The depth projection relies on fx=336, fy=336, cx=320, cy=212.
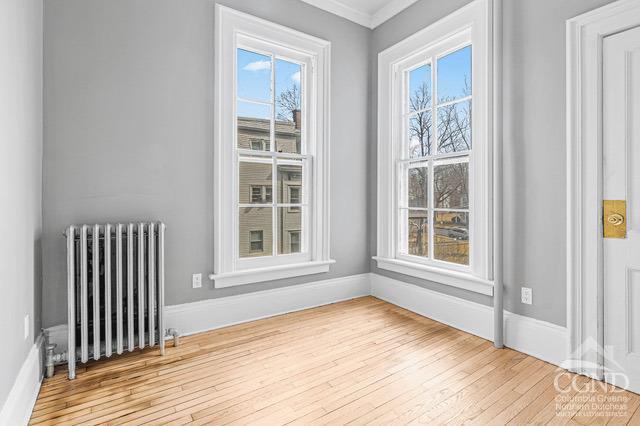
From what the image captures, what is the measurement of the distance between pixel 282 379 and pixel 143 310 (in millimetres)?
1062

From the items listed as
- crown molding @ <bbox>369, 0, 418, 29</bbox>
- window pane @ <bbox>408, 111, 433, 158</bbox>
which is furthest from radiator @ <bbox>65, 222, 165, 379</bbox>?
crown molding @ <bbox>369, 0, 418, 29</bbox>

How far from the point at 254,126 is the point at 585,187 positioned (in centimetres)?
252

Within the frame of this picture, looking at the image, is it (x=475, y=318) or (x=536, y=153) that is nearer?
(x=536, y=153)

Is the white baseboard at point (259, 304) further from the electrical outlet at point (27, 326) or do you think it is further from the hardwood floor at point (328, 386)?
the electrical outlet at point (27, 326)

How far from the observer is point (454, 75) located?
2957 mm

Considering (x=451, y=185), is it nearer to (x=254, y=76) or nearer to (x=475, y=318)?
(x=475, y=318)

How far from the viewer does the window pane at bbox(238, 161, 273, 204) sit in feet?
9.82

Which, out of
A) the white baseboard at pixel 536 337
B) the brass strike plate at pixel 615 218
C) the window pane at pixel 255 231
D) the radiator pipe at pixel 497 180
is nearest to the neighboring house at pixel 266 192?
the window pane at pixel 255 231

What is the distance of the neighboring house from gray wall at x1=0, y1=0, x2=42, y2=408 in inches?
55.0

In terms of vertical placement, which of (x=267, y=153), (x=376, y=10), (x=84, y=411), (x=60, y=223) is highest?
(x=376, y=10)

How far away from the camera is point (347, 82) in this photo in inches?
Answer: 141

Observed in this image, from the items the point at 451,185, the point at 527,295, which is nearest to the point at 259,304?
the point at 451,185

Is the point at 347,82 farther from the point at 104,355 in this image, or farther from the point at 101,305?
the point at 104,355

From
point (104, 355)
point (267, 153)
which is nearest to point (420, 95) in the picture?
point (267, 153)
